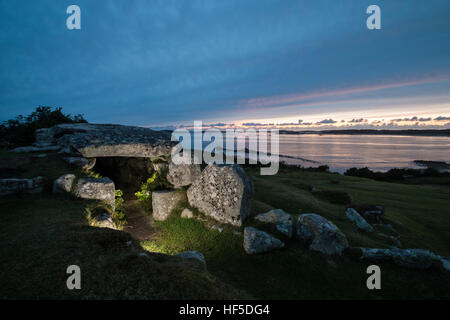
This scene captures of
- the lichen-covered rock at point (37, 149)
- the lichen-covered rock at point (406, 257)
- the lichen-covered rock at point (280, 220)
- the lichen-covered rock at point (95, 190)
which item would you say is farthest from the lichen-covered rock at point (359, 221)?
the lichen-covered rock at point (37, 149)

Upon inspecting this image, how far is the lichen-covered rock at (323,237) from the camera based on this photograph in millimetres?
7117

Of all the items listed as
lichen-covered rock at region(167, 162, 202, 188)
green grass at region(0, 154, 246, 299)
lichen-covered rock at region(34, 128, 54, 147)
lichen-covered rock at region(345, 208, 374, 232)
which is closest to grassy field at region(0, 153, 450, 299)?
green grass at region(0, 154, 246, 299)

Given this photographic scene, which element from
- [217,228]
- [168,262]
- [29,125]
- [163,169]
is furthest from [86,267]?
[29,125]

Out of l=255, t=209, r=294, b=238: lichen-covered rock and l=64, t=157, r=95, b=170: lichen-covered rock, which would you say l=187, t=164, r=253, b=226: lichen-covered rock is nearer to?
l=255, t=209, r=294, b=238: lichen-covered rock

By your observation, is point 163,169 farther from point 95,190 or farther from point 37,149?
point 37,149

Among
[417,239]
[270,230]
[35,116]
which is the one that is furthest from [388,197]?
[35,116]

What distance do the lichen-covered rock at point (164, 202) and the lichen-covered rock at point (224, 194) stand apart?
140 cm

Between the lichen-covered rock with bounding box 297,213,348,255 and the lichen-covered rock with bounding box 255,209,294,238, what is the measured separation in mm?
498

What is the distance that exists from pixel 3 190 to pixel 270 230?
10819 millimetres

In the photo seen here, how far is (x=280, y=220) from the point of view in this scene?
8352mm

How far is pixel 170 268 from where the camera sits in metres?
4.24

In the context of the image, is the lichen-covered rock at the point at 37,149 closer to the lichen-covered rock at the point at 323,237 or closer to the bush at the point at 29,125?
the bush at the point at 29,125

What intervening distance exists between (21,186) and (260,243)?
1002cm

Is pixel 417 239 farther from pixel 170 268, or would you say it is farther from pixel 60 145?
pixel 60 145
